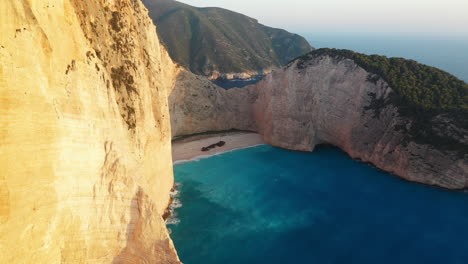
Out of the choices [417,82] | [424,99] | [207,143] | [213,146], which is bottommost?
[213,146]

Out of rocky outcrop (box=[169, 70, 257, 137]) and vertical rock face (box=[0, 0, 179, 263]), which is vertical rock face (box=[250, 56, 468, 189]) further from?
vertical rock face (box=[0, 0, 179, 263])

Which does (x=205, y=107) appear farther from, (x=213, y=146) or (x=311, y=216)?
(x=311, y=216)

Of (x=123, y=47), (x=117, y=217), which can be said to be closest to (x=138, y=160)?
(x=117, y=217)

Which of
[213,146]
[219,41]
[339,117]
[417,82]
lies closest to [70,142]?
[213,146]

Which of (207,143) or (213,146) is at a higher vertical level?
(207,143)

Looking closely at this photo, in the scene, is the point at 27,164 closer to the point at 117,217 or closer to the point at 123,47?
the point at 117,217

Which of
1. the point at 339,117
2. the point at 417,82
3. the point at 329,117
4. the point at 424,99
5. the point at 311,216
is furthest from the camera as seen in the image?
the point at 329,117

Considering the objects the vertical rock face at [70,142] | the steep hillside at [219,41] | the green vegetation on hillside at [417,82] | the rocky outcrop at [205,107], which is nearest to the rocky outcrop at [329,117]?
the rocky outcrop at [205,107]

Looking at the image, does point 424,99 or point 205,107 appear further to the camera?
point 205,107

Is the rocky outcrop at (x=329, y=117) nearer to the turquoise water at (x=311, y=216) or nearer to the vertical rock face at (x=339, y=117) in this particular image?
the vertical rock face at (x=339, y=117)
